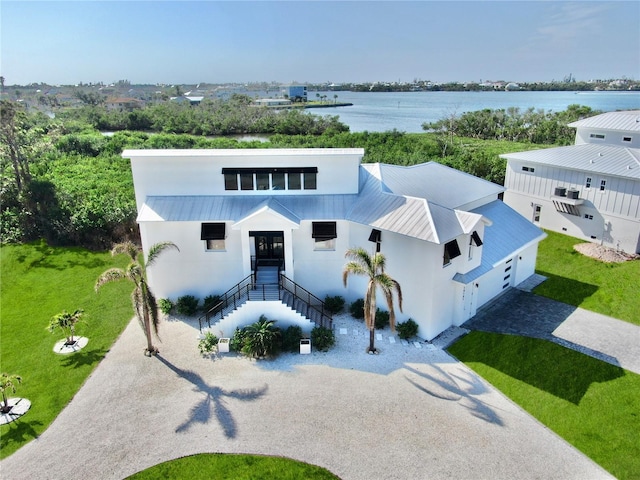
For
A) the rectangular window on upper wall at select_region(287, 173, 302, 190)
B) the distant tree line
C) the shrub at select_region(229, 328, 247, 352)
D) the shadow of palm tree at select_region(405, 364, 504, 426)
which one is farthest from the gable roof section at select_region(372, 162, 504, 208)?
the distant tree line

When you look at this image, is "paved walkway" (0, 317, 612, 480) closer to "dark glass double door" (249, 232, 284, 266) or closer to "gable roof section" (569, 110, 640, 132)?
"dark glass double door" (249, 232, 284, 266)

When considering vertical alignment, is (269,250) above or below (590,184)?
below

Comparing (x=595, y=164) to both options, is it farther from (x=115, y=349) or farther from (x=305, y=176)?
(x=115, y=349)

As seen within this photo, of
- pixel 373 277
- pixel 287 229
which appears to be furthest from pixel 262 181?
pixel 373 277

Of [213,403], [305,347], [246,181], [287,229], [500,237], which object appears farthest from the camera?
[500,237]

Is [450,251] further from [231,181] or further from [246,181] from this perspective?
[231,181]

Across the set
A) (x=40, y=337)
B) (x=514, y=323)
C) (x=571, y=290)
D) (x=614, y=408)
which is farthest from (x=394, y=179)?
(x=40, y=337)

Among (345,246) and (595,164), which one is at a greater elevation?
(595,164)
